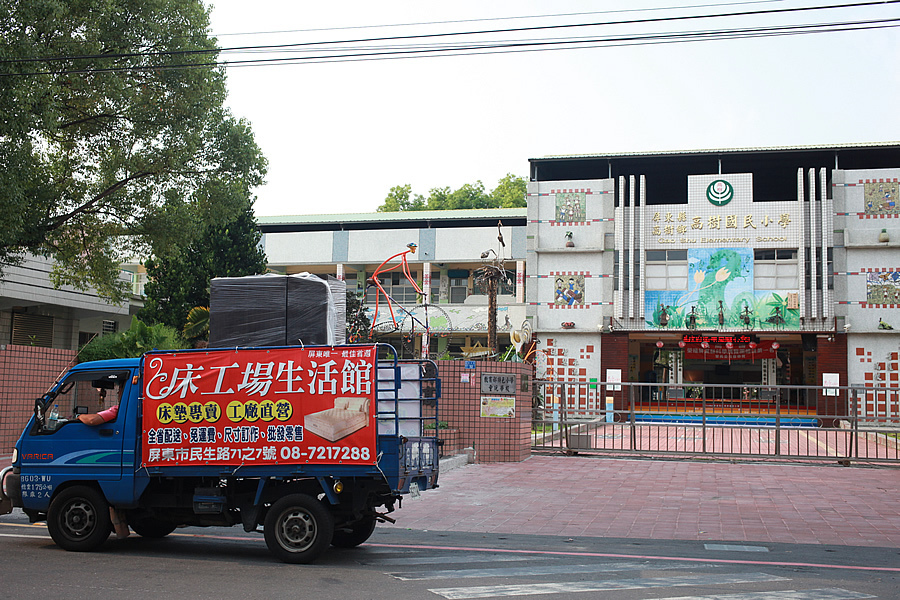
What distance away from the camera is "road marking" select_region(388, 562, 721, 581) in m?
7.80

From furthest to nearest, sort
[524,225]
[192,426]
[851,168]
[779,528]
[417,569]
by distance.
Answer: [524,225] < [851,168] < [779,528] < [192,426] < [417,569]

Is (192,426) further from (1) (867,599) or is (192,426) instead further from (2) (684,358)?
(2) (684,358)

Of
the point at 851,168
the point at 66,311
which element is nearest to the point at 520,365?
the point at 66,311

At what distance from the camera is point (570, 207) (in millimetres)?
37188

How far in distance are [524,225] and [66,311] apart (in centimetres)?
2207

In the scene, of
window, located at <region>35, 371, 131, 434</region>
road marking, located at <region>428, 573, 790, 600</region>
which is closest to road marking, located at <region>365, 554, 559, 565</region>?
road marking, located at <region>428, 573, 790, 600</region>

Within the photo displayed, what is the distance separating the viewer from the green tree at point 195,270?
2953 cm

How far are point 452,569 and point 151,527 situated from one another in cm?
388

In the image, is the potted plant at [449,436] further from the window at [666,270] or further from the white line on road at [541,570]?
the window at [666,270]

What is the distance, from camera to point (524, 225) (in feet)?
140

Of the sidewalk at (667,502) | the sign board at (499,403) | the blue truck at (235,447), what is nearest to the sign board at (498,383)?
the sign board at (499,403)

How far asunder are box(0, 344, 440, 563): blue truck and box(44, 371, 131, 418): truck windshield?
16mm

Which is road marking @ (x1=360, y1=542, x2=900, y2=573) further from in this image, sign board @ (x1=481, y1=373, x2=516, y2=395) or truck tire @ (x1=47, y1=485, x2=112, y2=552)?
sign board @ (x1=481, y1=373, x2=516, y2=395)

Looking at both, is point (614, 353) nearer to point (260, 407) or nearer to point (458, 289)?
point (458, 289)
